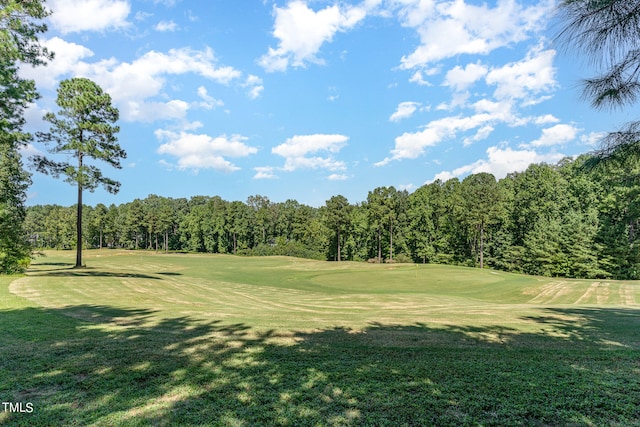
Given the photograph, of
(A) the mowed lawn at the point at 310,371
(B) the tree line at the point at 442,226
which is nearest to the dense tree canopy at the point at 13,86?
(B) the tree line at the point at 442,226

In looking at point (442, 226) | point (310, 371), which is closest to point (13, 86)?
point (310, 371)

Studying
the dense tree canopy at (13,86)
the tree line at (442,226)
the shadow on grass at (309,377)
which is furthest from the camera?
the tree line at (442,226)

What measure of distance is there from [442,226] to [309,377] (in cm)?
6812

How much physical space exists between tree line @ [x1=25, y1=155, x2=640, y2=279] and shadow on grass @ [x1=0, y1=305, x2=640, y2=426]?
4365 millimetres

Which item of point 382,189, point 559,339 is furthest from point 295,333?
point 382,189

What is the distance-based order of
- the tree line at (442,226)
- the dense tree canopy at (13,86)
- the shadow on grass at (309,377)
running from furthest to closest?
1. the tree line at (442,226)
2. the dense tree canopy at (13,86)
3. the shadow on grass at (309,377)

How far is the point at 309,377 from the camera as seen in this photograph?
471cm

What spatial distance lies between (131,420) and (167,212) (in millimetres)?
97401

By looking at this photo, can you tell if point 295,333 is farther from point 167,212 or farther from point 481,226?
point 167,212

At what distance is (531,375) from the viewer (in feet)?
16.2

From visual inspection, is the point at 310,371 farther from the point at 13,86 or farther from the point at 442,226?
the point at 442,226

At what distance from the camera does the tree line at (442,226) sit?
148ft

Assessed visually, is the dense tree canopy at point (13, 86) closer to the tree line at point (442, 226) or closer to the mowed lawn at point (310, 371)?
the tree line at point (442, 226)

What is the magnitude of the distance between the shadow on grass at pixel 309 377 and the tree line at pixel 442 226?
437 centimetres
